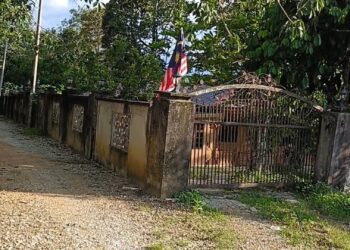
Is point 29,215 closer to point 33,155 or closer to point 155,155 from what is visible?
point 155,155

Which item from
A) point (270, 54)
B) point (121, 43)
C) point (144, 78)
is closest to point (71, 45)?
point (121, 43)

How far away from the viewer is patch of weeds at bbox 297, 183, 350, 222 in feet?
25.6

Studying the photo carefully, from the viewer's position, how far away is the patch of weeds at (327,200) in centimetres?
780

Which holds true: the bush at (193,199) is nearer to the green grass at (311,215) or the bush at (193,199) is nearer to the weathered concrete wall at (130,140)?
the green grass at (311,215)

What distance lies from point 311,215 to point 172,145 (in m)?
2.39

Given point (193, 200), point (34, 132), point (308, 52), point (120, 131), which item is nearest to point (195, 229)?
point (193, 200)

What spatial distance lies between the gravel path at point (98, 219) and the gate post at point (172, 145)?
36 cm

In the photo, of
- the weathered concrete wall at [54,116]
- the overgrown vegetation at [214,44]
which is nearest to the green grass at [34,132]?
the weathered concrete wall at [54,116]

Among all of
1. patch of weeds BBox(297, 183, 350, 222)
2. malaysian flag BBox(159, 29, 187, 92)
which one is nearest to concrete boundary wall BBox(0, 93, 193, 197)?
malaysian flag BBox(159, 29, 187, 92)

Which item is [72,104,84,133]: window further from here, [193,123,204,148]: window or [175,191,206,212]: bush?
[175,191,206,212]: bush

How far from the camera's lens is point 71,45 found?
2641 centimetres

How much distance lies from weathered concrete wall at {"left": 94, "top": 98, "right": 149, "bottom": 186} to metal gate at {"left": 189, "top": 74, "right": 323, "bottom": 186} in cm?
116

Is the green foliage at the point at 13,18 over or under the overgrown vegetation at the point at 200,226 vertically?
over

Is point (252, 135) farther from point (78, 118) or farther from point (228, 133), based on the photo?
point (78, 118)
